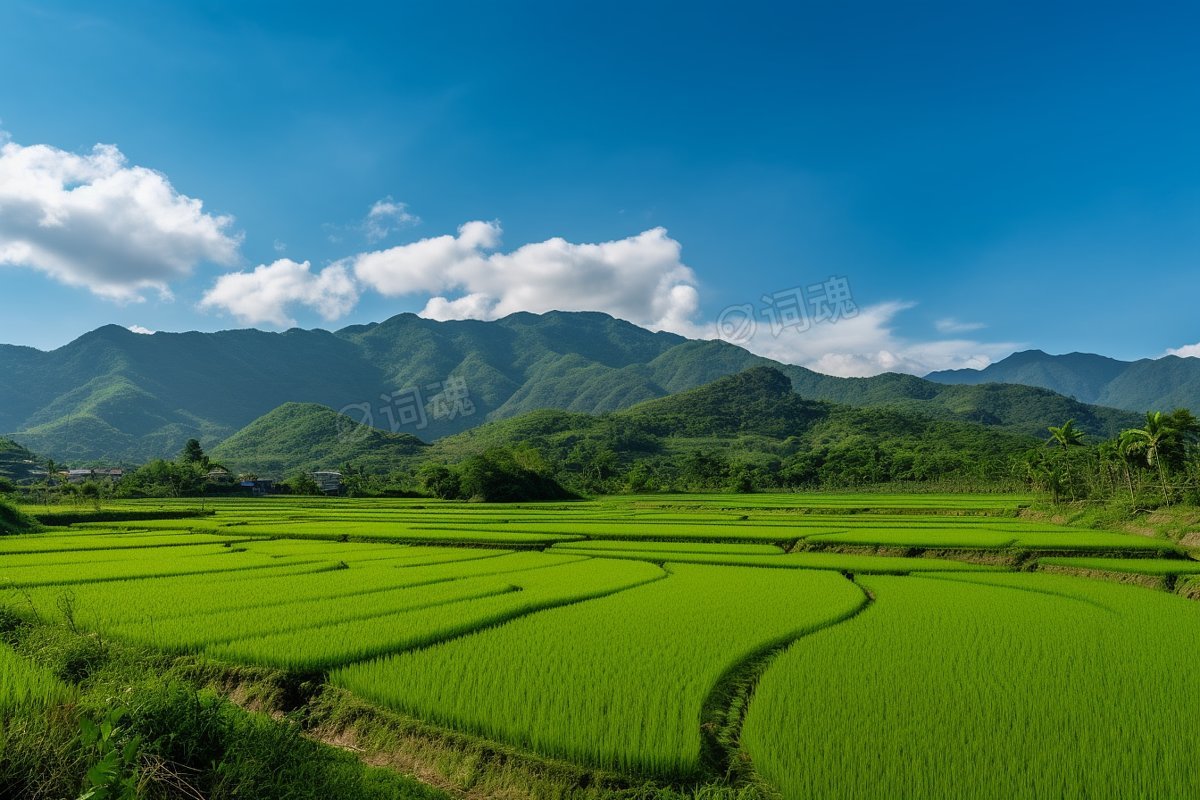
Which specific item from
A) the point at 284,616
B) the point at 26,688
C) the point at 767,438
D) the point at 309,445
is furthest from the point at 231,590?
the point at 309,445

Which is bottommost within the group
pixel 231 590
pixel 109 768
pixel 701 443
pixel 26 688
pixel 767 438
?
pixel 231 590

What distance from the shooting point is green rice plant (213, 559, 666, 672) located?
647 centimetres

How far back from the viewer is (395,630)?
763cm

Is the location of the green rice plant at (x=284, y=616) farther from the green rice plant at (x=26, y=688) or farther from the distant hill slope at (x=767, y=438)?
the distant hill slope at (x=767, y=438)

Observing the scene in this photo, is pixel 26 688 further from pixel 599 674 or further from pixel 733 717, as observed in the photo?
pixel 733 717

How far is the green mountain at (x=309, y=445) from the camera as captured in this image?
107938mm

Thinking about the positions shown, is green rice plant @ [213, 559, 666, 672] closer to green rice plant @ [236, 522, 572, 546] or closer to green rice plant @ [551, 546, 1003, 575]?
green rice plant @ [551, 546, 1003, 575]

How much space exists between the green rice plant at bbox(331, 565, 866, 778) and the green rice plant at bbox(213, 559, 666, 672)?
384mm

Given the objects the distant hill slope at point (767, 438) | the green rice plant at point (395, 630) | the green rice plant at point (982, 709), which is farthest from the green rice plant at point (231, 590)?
the distant hill slope at point (767, 438)

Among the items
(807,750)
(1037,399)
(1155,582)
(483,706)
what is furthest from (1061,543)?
(1037,399)

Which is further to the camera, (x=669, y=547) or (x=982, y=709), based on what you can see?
(x=669, y=547)

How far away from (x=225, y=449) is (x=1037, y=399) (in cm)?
19476

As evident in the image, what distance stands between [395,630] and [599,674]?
314 cm

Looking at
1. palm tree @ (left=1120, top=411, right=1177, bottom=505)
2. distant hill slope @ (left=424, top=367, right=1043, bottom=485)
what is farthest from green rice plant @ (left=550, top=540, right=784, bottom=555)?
distant hill slope @ (left=424, top=367, right=1043, bottom=485)
